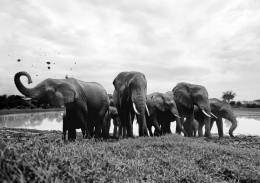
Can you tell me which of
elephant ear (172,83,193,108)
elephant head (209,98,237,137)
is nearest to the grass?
elephant ear (172,83,193,108)

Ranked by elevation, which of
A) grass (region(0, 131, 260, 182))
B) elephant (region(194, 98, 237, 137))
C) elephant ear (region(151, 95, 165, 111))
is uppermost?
elephant ear (region(151, 95, 165, 111))

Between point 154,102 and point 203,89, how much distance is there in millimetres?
3350

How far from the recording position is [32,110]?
49062 millimetres

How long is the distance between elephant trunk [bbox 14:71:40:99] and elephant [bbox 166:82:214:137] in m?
8.42

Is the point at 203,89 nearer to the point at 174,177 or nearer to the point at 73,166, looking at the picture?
the point at 174,177

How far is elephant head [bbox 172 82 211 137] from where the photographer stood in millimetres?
13586

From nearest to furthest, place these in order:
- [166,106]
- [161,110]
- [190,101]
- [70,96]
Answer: [70,96] → [161,110] → [166,106] → [190,101]

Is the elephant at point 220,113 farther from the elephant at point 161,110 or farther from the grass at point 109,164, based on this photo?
the grass at point 109,164

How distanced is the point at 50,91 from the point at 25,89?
0.82 meters

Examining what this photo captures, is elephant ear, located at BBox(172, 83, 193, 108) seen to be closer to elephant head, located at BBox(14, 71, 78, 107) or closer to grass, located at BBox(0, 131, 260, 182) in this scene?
grass, located at BBox(0, 131, 260, 182)

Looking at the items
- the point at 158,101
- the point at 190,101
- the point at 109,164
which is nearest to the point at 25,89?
the point at 109,164

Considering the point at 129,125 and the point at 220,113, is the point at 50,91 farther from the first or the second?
the point at 220,113

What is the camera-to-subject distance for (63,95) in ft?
27.0

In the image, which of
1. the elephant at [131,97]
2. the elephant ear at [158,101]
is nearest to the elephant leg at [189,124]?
the elephant ear at [158,101]
